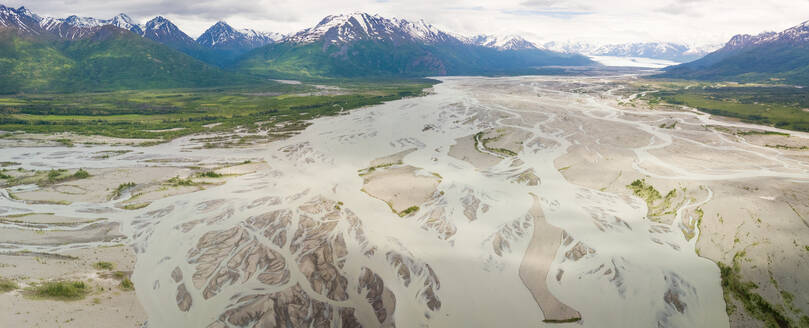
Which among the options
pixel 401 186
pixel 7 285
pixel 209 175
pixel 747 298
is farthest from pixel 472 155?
pixel 7 285

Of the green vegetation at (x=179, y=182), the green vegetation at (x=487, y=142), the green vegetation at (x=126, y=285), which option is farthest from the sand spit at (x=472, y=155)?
the green vegetation at (x=126, y=285)

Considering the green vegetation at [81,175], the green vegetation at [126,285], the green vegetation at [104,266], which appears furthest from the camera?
the green vegetation at [81,175]

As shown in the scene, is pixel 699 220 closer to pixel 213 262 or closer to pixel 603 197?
pixel 603 197

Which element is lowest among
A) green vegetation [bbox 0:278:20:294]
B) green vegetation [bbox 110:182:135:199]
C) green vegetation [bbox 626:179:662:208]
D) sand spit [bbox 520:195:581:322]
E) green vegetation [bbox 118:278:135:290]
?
sand spit [bbox 520:195:581:322]

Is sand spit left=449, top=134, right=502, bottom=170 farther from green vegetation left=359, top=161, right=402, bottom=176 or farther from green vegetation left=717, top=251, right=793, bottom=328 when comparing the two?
green vegetation left=717, top=251, right=793, bottom=328

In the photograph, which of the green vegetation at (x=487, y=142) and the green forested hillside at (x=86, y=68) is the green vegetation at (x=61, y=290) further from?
the green forested hillside at (x=86, y=68)

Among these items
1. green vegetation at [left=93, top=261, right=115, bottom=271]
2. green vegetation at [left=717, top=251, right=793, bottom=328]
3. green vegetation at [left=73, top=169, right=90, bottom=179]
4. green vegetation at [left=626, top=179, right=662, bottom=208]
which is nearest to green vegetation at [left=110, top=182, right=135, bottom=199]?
green vegetation at [left=73, top=169, right=90, bottom=179]
